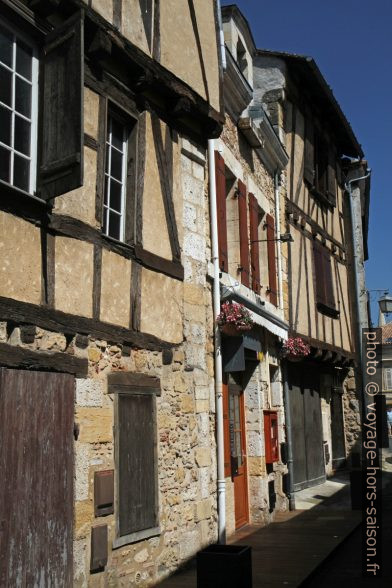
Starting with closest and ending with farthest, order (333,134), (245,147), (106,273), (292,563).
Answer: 1. (106,273)
2. (292,563)
3. (245,147)
4. (333,134)

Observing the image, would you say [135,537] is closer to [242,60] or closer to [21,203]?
[21,203]

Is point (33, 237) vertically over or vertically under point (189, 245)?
under

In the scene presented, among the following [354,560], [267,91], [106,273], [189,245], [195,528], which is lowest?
[354,560]

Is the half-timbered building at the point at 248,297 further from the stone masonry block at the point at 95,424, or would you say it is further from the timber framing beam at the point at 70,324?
the stone masonry block at the point at 95,424

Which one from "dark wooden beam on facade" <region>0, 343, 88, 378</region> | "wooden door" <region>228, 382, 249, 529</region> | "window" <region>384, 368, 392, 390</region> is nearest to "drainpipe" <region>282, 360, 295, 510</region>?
"wooden door" <region>228, 382, 249, 529</region>

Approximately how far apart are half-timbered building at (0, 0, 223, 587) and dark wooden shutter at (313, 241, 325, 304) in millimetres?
6111

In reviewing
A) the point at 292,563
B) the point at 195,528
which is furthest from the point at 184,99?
the point at 292,563

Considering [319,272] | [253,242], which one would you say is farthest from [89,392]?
[319,272]

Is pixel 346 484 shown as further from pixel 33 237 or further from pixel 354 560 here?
pixel 33 237

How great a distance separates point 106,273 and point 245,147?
193 inches

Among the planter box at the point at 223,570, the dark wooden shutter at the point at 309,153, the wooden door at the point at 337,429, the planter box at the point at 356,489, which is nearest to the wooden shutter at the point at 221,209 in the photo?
the planter box at the point at 223,570

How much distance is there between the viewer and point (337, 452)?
49.2 ft

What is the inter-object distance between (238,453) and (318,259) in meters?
5.79

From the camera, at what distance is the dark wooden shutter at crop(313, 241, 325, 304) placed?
1295cm
